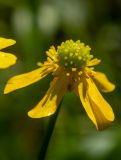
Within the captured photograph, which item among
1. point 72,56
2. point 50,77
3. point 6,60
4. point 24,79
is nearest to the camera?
point 6,60

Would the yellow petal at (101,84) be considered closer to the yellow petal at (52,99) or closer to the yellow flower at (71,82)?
the yellow flower at (71,82)

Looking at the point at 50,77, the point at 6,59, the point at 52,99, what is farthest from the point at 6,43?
the point at 50,77

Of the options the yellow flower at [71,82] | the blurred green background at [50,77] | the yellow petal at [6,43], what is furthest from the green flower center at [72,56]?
the blurred green background at [50,77]

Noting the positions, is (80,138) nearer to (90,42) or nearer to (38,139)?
(38,139)

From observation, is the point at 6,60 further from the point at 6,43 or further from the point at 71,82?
the point at 71,82

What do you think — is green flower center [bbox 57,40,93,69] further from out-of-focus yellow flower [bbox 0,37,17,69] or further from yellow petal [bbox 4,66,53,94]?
out-of-focus yellow flower [bbox 0,37,17,69]

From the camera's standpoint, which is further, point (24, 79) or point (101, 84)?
point (101, 84)
